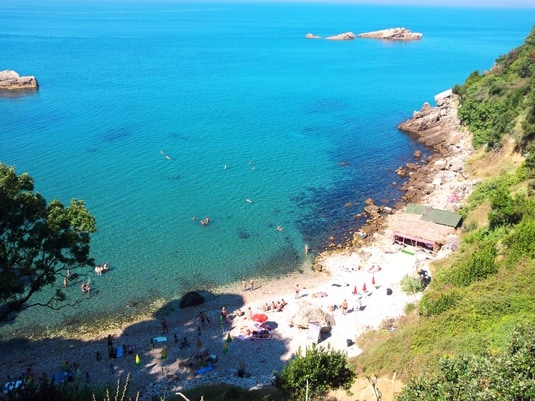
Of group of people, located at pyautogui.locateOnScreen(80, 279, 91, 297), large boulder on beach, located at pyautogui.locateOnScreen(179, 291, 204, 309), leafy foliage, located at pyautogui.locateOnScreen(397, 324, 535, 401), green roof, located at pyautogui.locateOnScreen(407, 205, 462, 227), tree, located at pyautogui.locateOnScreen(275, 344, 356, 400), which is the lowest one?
group of people, located at pyautogui.locateOnScreen(80, 279, 91, 297)

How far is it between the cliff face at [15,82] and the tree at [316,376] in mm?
100539

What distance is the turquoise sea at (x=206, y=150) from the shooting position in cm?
4175

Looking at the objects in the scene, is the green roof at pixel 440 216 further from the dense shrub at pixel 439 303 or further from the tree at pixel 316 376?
the tree at pixel 316 376

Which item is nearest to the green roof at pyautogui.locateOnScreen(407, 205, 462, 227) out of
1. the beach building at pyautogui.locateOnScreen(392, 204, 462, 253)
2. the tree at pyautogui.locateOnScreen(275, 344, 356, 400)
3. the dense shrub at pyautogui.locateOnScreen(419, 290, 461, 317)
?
the beach building at pyautogui.locateOnScreen(392, 204, 462, 253)

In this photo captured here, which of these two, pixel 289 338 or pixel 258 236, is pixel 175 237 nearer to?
pixel 258 236

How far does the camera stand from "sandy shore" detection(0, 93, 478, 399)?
27.3 m

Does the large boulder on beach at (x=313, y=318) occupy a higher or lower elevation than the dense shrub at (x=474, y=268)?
lower

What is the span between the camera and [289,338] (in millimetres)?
30109

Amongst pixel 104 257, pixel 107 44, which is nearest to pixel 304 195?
pixel 104 257

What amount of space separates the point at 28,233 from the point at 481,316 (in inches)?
965

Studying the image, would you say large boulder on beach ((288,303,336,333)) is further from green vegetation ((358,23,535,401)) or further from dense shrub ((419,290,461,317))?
dense shrub ((419,290,461,317))

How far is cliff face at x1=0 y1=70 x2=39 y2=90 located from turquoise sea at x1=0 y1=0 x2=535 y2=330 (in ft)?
10.6

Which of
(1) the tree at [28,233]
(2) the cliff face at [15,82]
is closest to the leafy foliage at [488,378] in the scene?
(1) the tree at [28,233]

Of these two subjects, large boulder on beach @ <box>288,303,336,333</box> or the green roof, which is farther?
the green roof
